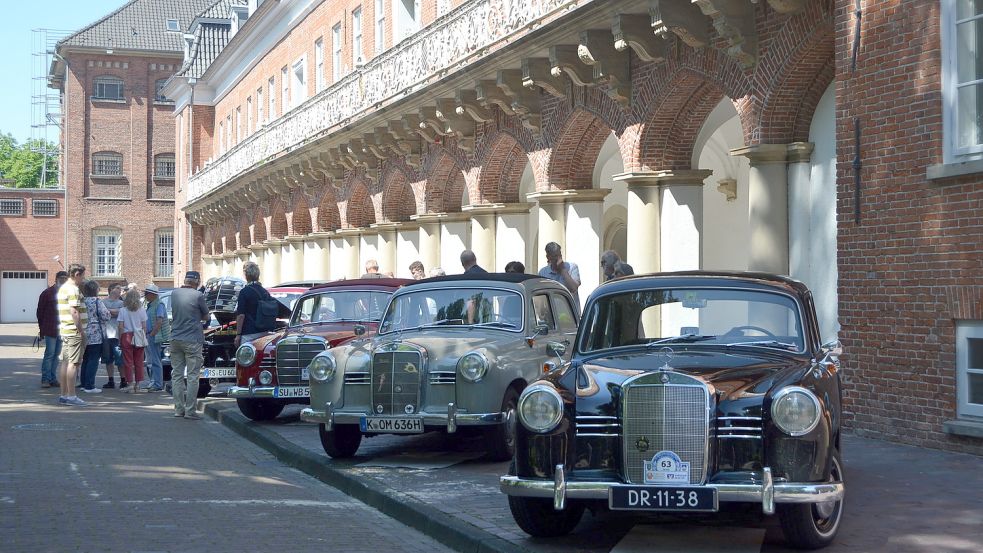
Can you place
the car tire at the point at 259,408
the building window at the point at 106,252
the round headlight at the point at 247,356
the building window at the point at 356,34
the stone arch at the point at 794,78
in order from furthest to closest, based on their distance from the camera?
the building window at the point at 106,252, the building window at the point at 356,34, the car tire at the point at 259,408, the round headlight at the point at 247,356, the stone arch at the point at 794,78

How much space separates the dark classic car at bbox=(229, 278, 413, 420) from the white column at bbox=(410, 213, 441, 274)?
10.9m

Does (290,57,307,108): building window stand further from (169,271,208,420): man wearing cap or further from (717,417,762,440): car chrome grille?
(717,417,762,440): car chrome grille

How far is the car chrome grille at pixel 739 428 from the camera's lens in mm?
6926

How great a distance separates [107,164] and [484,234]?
4836 cm

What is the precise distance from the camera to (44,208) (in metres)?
69.2

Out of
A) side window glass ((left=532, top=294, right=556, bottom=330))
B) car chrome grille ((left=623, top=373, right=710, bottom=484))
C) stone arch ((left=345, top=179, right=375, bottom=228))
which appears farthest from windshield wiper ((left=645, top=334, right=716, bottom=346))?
stone arch ((left=345, top=179, right=375, bottom=228))

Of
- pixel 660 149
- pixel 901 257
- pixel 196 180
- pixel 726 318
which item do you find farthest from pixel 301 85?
pixel 726 318

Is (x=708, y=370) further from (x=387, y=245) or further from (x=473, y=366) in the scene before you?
(x=387, y=245)

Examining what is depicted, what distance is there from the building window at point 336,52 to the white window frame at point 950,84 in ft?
77.4

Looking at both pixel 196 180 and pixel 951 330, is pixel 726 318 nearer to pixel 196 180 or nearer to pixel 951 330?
pixel 951 330

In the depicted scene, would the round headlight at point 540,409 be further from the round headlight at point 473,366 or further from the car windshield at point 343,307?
the car windshield at point 343,307

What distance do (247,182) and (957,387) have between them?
3272 centimetres

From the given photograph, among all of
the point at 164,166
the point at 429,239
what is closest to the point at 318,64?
the point at 429,239

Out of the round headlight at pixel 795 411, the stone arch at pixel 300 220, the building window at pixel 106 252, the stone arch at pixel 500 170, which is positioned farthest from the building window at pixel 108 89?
the round headlight at pixel 795 411
